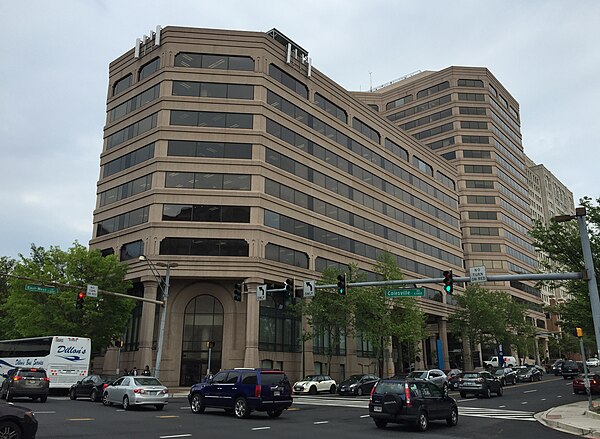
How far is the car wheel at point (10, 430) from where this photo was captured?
34.8ft

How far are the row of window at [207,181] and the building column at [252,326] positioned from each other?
28.8 feet

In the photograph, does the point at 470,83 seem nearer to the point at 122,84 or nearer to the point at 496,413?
the point at 122,84

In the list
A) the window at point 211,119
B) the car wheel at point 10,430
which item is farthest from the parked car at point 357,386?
the car wheel at point 10,430

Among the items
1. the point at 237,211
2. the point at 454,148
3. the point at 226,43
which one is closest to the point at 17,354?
the point at 237,211

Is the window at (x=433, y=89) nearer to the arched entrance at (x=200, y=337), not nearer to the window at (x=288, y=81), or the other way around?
the window at (x=288, y=81)

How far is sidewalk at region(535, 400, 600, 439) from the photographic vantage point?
15820 millimetres

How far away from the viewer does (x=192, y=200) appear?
145 feet

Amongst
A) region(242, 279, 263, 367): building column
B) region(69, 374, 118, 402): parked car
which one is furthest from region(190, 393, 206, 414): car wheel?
region(242, 279, 263, 367): building column

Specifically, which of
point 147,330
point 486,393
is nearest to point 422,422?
point 486,393

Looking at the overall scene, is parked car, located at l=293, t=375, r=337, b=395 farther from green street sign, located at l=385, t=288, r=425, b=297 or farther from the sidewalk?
the sidewalk

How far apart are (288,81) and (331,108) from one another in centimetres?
779

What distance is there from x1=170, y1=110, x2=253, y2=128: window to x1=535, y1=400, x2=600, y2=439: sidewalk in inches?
1371

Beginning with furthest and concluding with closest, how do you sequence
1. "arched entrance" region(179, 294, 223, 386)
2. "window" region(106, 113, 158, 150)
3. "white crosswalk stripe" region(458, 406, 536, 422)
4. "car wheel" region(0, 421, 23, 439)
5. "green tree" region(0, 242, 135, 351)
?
"window" region(106, 113, 158, 150)
"arched entrance" region(179, 294, 223, 386)
"green tree" region(0, 242, 135, 351)
"white crosswalk stripe" region(458, 406, 536, 422)
"car wheel" region(0, 421, 23, 439)

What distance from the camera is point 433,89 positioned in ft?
320
